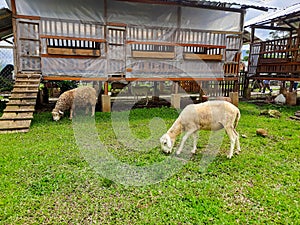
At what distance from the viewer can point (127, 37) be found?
29.1 ft

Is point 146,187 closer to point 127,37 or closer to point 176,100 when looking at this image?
point 176,100

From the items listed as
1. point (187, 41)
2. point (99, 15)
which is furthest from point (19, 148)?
point (187, 41)

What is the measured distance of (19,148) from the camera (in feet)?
17.0

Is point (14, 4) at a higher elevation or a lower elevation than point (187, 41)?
higher

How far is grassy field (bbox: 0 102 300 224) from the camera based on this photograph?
3070 millimetres

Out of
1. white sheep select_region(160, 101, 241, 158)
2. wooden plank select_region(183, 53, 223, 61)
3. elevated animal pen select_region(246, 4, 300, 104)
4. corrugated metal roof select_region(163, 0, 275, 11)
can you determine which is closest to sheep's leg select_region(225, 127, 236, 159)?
white sheep select_region(160, 101, 241, 158)

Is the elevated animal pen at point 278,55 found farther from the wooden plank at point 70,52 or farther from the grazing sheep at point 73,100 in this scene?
the grazing sheep at point 73,100

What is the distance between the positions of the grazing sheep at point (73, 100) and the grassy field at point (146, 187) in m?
1.81

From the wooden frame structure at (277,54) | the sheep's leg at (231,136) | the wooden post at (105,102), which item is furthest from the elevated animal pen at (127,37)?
the sheep's leg at (231,136)

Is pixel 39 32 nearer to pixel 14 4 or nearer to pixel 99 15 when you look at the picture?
pixel 14 4

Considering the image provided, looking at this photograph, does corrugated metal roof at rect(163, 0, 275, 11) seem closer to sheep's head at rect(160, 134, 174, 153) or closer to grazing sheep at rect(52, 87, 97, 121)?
grazing sheep at rect(52, 87, 97, 121)

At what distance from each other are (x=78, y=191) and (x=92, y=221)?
0.77 meters

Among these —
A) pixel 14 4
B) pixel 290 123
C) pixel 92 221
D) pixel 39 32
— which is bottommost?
pixel 92 221

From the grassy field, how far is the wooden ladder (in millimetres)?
484
